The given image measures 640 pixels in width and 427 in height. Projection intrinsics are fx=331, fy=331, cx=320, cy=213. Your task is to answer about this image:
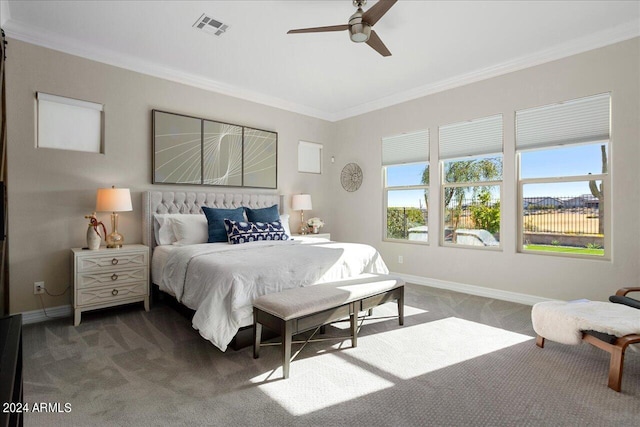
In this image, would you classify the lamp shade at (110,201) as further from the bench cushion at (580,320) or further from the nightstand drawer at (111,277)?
the bench cushion at (580,320)

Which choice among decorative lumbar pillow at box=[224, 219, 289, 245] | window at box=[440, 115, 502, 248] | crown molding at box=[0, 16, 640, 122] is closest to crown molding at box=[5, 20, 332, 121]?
crown molding at box=[0, 16, 640, 122]

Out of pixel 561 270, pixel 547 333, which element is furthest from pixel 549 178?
pixel 547 333

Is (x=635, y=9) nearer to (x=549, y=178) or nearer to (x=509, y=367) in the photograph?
(x=549, y=178)

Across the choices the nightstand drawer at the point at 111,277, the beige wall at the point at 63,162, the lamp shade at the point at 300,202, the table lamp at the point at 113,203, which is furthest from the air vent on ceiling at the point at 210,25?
the lamp shade at the point at 300,202

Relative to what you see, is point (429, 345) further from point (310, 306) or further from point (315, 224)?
point (315, 224)

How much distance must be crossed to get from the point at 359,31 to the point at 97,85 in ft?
9.83

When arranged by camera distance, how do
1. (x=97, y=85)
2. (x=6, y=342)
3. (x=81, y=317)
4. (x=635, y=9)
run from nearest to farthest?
(x=6, y=342)
(x=635, y=9)
(x=81, y=317)
(x=97, y=85)

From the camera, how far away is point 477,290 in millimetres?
4387

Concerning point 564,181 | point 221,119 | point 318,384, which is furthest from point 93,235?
point 564,181

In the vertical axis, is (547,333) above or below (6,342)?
below

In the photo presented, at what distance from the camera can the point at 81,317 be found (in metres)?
3.41

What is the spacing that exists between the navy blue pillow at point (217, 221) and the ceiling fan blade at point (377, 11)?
2613 millimetres

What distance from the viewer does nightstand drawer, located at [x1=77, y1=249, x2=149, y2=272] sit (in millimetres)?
3223

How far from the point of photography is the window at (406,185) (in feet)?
16.5
